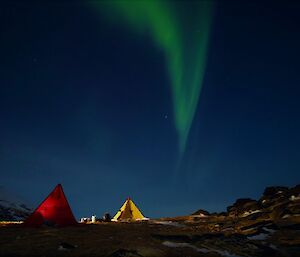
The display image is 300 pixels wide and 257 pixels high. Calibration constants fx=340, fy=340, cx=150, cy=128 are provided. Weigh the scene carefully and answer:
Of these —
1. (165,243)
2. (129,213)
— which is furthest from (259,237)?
(129,213)

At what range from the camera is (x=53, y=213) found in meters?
26.1

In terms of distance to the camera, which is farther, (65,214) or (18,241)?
(65,214)

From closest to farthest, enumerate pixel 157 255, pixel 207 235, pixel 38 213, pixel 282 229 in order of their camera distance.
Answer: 1. pixel 157 255
2. pixel 207 235
3. pixel 282 229
4. pixel 38 213

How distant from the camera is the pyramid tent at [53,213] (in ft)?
82.1

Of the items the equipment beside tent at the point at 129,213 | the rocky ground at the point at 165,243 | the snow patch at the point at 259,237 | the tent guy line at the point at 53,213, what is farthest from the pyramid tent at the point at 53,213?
the equipment beside tent at the point at 129,213

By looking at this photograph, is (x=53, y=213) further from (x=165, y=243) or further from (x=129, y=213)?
(x=129, y=213)

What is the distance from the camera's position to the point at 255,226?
76.1 feet

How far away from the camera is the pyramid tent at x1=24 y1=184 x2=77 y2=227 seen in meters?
25.0

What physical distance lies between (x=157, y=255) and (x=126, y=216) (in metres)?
33.1

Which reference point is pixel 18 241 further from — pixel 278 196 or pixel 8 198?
pixel 8 198

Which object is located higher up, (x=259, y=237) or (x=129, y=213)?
(x=129, y=213)

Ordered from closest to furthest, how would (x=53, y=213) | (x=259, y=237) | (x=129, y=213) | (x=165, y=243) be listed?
(x=165, y=243)
(x=259, y=237)
(x=53, y=213)
(x=129, y=213)

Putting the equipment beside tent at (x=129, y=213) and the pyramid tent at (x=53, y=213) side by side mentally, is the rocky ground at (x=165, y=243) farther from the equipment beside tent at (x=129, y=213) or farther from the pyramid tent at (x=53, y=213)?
the equipment beside tent at (x=129, y=213)

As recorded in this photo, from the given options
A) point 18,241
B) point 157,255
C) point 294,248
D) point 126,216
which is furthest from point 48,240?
point 126,216
